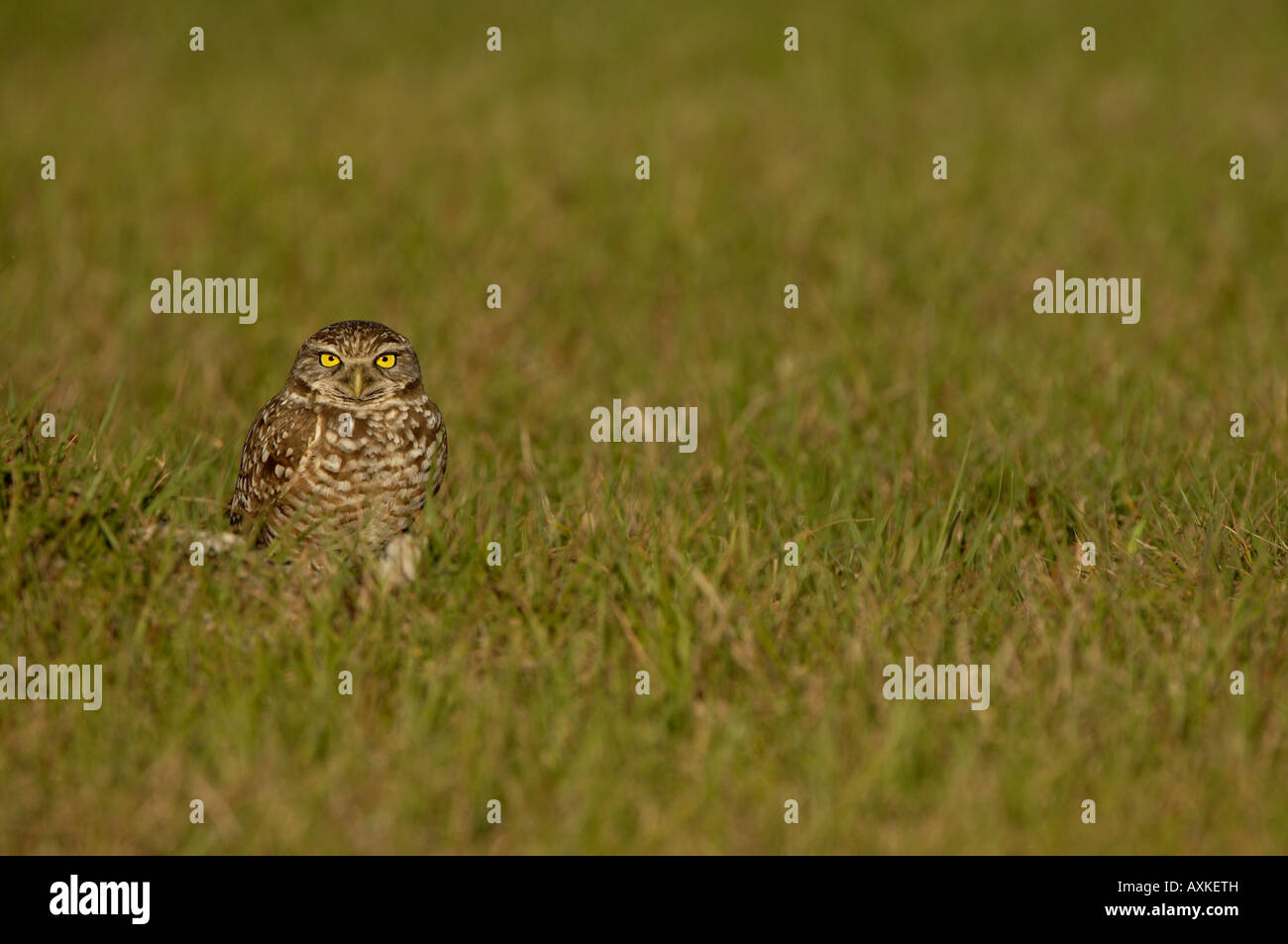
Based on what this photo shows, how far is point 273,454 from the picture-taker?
471 centimetres

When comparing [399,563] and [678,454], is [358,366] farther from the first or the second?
[678,454]

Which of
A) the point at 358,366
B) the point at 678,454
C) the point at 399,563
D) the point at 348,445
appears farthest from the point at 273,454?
the point at 678,454

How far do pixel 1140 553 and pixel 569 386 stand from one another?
3.31m

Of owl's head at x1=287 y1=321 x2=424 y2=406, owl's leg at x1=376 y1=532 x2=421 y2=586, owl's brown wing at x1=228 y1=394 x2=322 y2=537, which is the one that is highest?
owl's head at x1=287 y1=321 x2=424 y2=406

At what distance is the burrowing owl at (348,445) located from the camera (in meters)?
4.62

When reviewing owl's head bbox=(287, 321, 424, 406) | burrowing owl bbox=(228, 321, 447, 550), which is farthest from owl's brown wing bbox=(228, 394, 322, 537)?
owl's head bbox=(287, 321, 424, 406)

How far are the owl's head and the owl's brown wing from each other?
0.11m

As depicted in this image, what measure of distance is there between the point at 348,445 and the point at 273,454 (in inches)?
11.1

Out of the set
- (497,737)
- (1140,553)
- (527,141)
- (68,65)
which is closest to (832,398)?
(1140,553)

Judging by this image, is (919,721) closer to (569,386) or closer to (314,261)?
(569,386)

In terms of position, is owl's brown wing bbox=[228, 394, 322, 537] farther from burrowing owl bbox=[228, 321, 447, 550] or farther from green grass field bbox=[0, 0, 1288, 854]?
green grass field bbox=[0, 0, 1288, 854]

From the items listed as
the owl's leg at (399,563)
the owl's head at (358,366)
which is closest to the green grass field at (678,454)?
the owl's leg at (399,563)

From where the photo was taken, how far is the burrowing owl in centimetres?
462

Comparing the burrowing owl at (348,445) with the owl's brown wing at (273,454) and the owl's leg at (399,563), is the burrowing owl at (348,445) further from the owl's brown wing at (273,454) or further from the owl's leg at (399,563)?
the owl's leg at (399,563)
